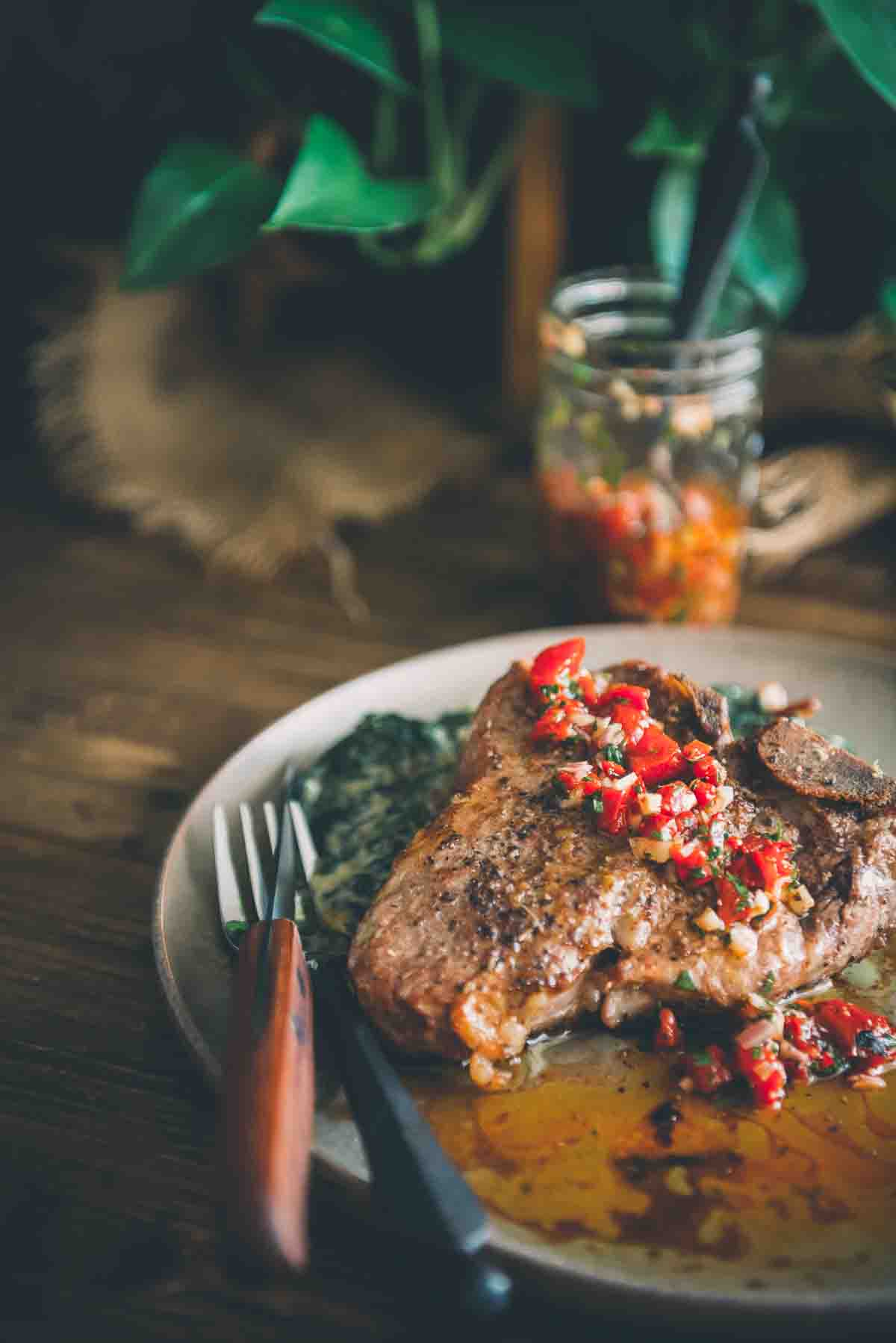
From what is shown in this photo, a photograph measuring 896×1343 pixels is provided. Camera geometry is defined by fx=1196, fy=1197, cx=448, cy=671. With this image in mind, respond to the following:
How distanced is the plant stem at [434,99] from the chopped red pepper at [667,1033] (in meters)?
2.65

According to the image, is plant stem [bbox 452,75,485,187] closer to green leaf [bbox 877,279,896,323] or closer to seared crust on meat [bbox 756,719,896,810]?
green leaf [bbox 877,279,896,323]

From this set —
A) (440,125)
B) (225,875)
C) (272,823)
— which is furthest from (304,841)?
(440,125)

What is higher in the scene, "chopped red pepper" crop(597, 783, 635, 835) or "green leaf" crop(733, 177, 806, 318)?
"green leaf" crop(733, 177, 806, 318)

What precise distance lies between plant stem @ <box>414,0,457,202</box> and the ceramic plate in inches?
64.8

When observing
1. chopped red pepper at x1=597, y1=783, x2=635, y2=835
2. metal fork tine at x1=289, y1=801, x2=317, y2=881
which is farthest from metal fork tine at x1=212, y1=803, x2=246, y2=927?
chopped red pepper at x1=597, y1=783, x2=635, y2=835

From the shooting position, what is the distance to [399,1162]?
172 centimetres

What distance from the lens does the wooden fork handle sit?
152 cm

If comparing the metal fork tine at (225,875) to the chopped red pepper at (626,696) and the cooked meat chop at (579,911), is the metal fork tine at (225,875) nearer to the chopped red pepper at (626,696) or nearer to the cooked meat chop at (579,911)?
the cooked meat chop at (579,911)

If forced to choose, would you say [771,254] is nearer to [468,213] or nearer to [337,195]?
[468,213]

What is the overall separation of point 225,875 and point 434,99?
2706mm

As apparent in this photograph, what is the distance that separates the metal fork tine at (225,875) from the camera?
228cm

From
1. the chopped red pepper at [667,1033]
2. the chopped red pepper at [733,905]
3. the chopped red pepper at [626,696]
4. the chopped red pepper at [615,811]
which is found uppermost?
the chopped red pepper at [626,696]

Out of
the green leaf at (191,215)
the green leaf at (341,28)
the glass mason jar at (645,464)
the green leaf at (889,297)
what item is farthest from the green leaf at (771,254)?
the green leaf at (191,215)

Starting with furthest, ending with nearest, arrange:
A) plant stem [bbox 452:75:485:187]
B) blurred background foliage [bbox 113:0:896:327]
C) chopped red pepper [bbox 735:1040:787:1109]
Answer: plant stem [bbox 452:75:485:187] < blurred background foliage [bbox 113:0:896:327] < chopped red pepper [bbox 735:1040:787:1109]
